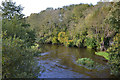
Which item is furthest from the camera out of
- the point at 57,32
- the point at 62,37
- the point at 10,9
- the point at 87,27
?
the point at 57,32

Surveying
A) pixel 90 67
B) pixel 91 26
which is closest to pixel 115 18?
pixel 90 67

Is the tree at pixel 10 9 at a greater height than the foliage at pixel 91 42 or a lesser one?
greater

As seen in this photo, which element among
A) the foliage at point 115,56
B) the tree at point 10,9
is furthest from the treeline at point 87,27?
the tree at point 10,9

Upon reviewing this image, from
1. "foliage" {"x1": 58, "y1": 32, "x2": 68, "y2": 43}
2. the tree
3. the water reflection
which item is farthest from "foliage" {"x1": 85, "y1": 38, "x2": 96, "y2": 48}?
the water reflection

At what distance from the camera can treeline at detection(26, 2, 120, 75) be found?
11.9m

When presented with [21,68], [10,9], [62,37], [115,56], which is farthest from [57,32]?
[21,68]

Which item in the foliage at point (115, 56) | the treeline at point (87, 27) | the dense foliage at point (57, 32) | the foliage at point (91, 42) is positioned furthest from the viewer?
the foliage at point (91, 42)

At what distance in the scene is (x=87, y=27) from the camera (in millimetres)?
37375

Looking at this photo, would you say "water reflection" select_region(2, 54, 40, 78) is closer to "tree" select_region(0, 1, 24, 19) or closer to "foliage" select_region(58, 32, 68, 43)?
"tree" select_region(0, 1, 24, 19)

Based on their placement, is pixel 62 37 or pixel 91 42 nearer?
pixel 91 42

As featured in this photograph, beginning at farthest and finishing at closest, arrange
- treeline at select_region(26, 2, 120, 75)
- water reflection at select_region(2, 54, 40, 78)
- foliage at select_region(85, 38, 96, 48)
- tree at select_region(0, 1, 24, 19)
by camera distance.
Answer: foliage at select_region(85, 38, 96, 48), tree at select_region(0, 1, 24, 19), treeline at select_region(26, 2, 120, 75), water reflection at select_region(2, 54, 40, 78)

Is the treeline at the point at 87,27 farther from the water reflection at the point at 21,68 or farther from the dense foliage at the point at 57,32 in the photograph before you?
the water reflection at the point at 21,68

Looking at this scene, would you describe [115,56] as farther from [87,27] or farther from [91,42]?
[87,27]

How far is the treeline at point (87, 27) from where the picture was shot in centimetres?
1188
